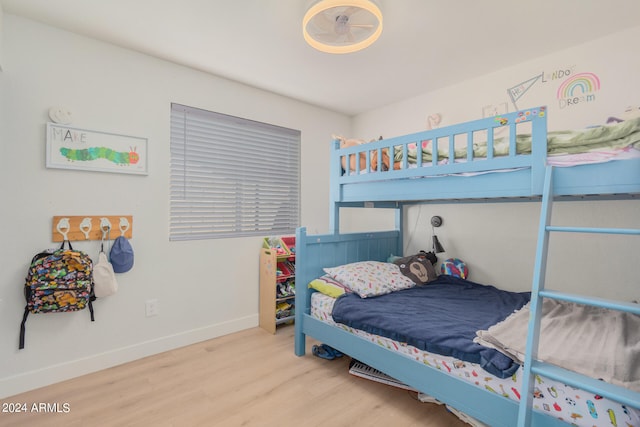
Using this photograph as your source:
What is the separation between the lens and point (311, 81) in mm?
2766

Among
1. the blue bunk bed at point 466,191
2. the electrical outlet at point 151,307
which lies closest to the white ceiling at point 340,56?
the blue bunk bed at point 466,191

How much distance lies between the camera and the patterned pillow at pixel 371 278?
2.17 m

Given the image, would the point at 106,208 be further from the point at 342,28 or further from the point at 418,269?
the point at 418,269

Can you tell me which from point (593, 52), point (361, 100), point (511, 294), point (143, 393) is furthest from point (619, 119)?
point (143, 393)

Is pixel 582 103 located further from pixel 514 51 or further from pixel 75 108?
pixel 75 108

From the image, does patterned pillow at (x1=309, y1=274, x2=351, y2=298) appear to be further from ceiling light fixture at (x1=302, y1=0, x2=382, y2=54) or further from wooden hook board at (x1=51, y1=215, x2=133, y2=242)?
ceiling light fixture at (x1=302, y1=0, x2=382, y2=54)

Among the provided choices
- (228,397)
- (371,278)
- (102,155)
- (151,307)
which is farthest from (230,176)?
(228,397)

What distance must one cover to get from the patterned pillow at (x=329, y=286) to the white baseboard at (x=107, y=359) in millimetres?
1003

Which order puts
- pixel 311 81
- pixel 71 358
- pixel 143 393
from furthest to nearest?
pixel 311 81 → pixel 71 358 → pixel 143 393

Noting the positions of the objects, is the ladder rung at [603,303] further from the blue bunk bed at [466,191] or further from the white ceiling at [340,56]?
the white ceiling at [340,56]

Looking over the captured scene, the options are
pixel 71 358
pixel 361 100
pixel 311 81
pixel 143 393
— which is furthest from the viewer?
pixel 361 100

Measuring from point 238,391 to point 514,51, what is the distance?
305 centimetres

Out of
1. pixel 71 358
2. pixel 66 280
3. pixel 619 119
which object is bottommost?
pixel 71 358

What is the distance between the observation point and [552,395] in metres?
1.16
